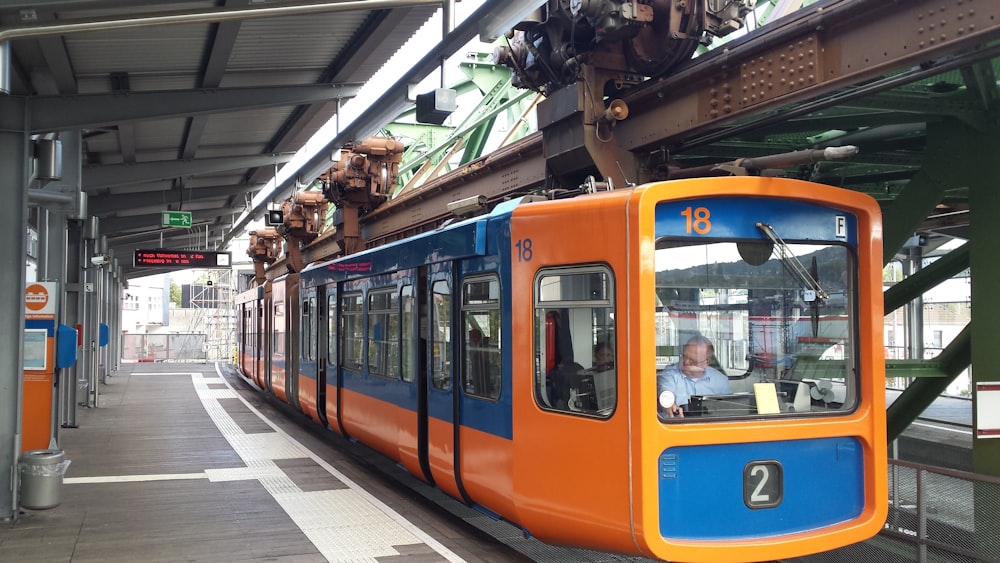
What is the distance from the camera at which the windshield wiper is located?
539 cm

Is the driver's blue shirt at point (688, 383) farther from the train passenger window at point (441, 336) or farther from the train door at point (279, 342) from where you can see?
the train door at point (279, 342)

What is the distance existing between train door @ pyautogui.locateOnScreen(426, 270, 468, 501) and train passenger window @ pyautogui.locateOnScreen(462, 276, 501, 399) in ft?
0.92

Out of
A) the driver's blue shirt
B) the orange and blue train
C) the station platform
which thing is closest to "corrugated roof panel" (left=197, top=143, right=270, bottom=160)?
the station platform

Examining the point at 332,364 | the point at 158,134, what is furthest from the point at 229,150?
the point at 332,364

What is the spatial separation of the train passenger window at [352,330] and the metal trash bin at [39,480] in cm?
343

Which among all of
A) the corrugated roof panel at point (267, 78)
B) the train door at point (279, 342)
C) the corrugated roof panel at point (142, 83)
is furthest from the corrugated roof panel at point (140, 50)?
the train door at point (279, 342)

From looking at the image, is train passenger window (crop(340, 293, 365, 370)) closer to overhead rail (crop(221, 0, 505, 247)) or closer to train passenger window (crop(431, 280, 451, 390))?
overhead rail (crop(221, 0, 505, 247))

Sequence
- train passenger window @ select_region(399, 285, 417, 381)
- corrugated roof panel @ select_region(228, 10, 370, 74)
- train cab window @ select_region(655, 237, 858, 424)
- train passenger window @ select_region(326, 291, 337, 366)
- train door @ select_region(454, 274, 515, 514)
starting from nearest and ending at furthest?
train cab window @ select_region(655, 237, 858, 424) < train door @ select_region(454, 274, 515, 514) < train passenger window @ select_region(399, 285, 417, 381) < corrugated roof panel @ select_region(228, 10, 370, 74) < train passenger window @ select_region(326, 291, 337, 366)

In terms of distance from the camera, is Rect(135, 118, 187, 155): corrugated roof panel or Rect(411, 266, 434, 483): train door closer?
Rect(411, 266, 434, 483): train door

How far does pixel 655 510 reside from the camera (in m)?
4.96

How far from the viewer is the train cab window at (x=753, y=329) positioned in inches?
204

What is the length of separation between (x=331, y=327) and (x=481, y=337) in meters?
5.63

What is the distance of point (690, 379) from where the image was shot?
17.2 ft

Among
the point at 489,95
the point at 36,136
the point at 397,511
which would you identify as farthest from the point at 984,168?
the point at 489,95
